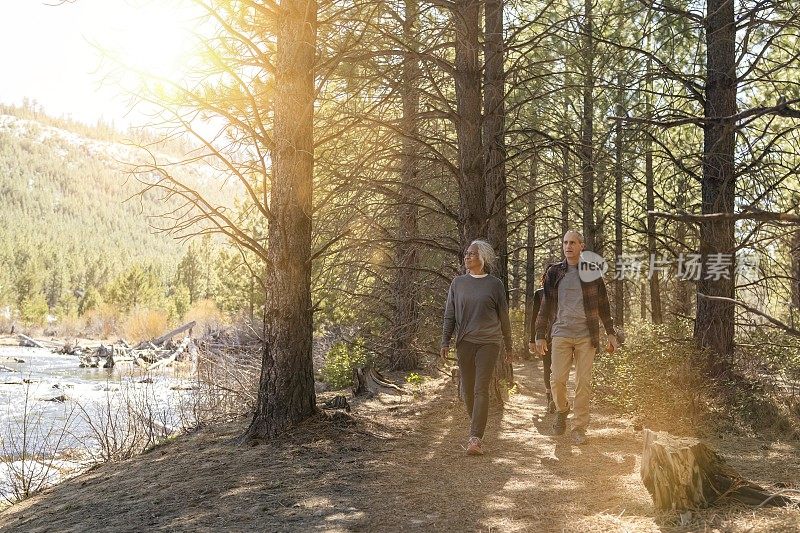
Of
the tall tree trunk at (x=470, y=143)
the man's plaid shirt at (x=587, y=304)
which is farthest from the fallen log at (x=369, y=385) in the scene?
the man's plaid shirt at (x=587, y=304)

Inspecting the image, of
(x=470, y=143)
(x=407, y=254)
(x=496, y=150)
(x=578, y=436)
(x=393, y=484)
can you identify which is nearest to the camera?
(x=393, y=484)

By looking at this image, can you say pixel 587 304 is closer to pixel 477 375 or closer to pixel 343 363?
pixel 477 375

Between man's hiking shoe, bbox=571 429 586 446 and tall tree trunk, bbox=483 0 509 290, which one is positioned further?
tall tree trunk, bbox=483 0 509 290

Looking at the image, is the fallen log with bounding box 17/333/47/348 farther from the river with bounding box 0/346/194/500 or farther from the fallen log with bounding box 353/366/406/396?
the fallen log with bounding box 353/366/406/396

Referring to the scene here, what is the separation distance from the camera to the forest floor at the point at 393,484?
171 inches

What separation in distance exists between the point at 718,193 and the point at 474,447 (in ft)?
15.7

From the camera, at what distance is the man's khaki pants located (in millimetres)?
6848

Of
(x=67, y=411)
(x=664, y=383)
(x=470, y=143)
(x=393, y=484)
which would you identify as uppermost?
(x=470, y=143)

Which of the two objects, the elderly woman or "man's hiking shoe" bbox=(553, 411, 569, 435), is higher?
the elderly woman

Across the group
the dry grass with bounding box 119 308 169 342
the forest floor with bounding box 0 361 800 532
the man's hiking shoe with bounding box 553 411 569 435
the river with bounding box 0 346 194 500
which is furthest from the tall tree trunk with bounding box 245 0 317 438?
the dry grass with bounding box 119 308 169 342

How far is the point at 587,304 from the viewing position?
685cm

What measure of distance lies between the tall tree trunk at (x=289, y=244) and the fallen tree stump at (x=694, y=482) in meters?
3.72

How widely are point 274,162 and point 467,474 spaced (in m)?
3.60

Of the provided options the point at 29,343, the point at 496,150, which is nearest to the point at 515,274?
the point at 496,150
